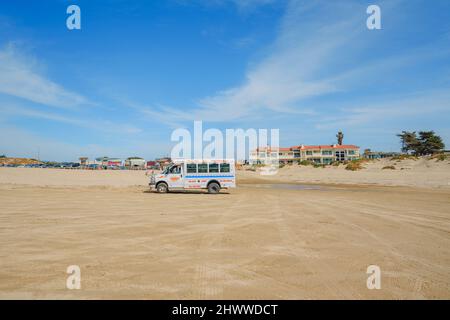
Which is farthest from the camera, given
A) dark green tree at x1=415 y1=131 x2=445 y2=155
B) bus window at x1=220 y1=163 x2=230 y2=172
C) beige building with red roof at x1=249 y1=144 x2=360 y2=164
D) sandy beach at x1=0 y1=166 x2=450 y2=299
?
beige building with red roof at x1=249 y1=144 x2=360 y2=164

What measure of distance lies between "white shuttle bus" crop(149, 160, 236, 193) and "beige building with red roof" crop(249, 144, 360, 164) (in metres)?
80.1

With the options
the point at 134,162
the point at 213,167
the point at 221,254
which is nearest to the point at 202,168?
the point at 213,167

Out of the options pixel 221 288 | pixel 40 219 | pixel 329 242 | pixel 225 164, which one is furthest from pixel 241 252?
pixel 225 164

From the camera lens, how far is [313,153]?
324 ft

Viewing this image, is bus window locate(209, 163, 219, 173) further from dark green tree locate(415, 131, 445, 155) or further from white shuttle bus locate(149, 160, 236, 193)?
dark green tree locate(415, 131, 445, 155)

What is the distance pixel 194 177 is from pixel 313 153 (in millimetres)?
83846

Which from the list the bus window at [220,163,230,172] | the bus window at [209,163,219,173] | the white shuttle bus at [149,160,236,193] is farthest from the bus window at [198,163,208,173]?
the bus window at [220,163,230,172]

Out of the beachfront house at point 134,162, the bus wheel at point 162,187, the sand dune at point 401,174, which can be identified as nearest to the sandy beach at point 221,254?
the bus wheel at point 162,187

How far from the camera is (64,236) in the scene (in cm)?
760

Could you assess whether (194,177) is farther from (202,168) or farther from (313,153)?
(313,153)

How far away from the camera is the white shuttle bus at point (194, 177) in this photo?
21.7m

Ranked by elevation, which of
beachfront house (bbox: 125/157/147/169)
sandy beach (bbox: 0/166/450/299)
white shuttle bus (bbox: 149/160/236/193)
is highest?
beachfront house (bbox: 125/157/147/169)

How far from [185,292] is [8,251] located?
454cm

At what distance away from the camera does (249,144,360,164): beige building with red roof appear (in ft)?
311
